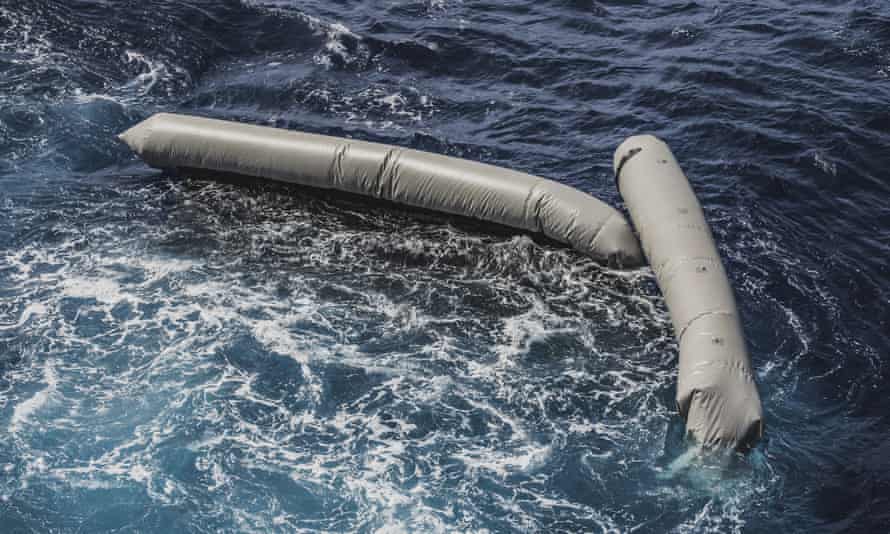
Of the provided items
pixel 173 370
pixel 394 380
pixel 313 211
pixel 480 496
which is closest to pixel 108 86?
pixel 313 211

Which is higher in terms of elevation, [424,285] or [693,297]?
[693,297]

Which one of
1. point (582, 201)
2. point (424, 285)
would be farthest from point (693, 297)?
point (424, 285)

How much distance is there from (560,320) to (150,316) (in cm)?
830

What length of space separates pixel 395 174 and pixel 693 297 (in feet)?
24.4

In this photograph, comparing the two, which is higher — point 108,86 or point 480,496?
point 108,86

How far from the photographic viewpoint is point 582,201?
21.2 metres

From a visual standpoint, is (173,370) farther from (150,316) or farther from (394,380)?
(394,380)

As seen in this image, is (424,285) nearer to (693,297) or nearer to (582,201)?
(582,201)

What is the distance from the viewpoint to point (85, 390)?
18250 millimetres

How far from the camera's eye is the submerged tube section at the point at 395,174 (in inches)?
827

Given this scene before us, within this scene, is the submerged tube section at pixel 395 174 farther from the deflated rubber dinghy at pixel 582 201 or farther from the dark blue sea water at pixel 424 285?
the dark blue sea water at pixel 424 285

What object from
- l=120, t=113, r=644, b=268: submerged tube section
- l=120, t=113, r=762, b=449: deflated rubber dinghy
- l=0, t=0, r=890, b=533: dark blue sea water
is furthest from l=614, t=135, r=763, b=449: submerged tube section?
l=120, t=113, r=644, b=268: submerged tube section

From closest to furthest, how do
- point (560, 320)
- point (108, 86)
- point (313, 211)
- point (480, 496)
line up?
point (480, 496) → point (560, 320) → point (313, 211) → point (108, 86)

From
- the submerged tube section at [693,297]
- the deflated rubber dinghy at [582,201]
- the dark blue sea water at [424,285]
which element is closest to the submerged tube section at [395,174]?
the deflated rubber dinghy at [582,201]
